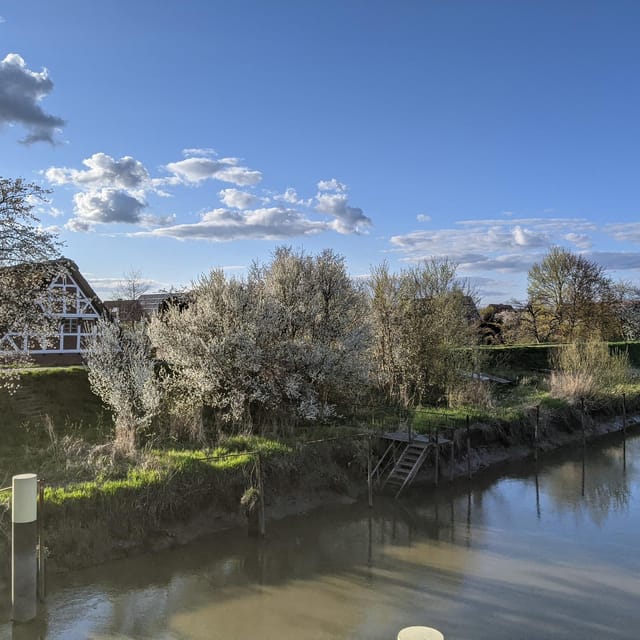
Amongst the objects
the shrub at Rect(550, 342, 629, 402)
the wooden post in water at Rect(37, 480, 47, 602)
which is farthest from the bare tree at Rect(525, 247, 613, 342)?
the wooden post in water at Rect(37, 480, 47, 602)

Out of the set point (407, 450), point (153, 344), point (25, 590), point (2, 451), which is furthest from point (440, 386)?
point (25, 590)

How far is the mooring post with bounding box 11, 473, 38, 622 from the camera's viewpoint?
856 cm

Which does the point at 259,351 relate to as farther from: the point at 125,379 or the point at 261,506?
the point at 261,506

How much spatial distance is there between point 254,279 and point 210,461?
827cm

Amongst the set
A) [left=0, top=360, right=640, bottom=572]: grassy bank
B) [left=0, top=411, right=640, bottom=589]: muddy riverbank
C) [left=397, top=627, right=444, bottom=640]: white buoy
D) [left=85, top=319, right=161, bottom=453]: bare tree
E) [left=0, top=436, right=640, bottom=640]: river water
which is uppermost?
[left=85, top=319, right=161, bottom=453]: bare tree

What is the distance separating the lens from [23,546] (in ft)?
28.1

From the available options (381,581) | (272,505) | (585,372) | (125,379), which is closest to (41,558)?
(272,505)

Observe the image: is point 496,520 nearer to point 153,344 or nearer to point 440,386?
point 440,386

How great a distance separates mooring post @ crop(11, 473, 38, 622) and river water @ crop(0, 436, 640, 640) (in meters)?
0.36

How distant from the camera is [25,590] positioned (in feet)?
28.5

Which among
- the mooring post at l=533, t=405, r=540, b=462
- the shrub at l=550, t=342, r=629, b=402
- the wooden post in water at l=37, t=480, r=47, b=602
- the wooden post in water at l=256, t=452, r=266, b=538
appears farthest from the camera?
the shrub at l=550, t=342, r=629, b=402

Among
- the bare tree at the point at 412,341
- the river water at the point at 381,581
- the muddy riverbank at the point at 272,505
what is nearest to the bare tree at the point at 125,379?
the muddy riverbank at the point at 272,505

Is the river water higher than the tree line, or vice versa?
the tree line

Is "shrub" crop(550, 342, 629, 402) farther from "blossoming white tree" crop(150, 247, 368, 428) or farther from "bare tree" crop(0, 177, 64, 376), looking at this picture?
"bare tree" crop(0, 177, 64, 376)
